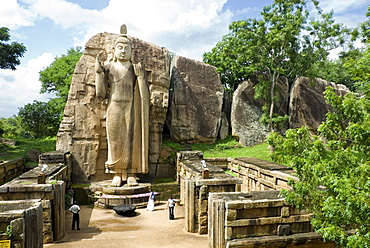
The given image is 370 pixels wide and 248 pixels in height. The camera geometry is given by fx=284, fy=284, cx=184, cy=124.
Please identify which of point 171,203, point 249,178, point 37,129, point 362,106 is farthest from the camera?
point 37,129

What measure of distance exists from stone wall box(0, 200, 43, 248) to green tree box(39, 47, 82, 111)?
48.8 feet

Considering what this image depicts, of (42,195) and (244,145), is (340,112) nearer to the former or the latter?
(42,195)

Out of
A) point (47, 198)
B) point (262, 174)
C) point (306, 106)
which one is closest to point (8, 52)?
point (47, 198)

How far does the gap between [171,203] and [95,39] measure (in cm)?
877

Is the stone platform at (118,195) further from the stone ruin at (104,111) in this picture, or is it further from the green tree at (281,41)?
the green tree at (281,41)

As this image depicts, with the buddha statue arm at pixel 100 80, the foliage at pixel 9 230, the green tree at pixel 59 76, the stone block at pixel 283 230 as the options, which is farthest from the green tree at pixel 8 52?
the stone block at pixel 283 230

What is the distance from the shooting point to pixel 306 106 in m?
18.8

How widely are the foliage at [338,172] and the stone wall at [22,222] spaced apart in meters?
5.23

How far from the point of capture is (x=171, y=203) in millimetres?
9828

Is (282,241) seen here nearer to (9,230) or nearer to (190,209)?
(190,209)

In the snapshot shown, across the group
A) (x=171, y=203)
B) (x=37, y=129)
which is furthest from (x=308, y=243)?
(x=37, y=129)

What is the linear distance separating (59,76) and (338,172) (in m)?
20.3

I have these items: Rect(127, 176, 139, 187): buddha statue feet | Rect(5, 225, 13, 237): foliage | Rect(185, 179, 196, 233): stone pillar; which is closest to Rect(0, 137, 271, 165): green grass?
Rect(127, 176, 139, 187): buddha statue feet

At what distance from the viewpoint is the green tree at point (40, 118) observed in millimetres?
21969
